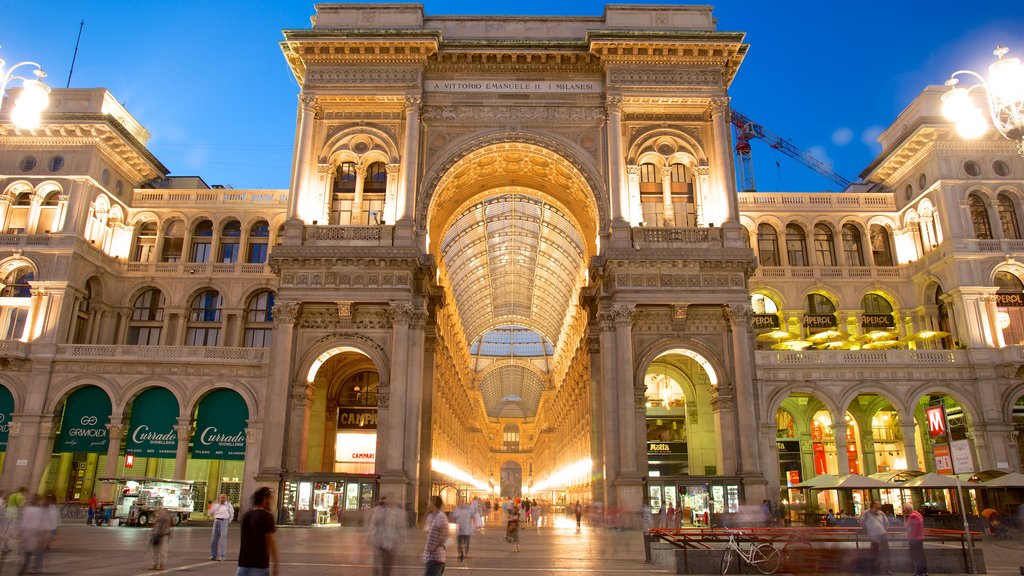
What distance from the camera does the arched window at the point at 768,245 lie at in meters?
46.9

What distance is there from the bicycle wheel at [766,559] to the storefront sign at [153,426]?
32.8 meters

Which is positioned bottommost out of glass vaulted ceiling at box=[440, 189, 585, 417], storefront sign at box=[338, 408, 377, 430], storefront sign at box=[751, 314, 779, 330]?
storefront sign at box=[338, 408, 377, 430]

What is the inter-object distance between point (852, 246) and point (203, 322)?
1679 inches

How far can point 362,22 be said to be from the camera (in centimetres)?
3791

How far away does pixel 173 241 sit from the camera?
47031 mm

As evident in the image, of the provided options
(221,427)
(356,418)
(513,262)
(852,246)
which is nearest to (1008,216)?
(852,246)

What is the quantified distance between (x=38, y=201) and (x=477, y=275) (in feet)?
108

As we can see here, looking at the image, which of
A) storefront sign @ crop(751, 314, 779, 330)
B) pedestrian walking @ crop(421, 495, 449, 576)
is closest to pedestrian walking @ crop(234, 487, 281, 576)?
pedestrian walking @ crop(421, 495, 449, 576)

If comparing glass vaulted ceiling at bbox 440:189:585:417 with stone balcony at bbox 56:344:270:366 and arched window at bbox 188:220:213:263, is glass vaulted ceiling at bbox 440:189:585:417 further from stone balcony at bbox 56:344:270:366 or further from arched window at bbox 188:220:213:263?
stone balcony at bbox 56:344:270:366

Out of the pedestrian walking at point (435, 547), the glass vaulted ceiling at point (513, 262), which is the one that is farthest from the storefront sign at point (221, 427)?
the pedestrian walking at point (435, 547)

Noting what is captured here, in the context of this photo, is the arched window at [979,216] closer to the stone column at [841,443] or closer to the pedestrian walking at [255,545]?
the stone column at [841,443]

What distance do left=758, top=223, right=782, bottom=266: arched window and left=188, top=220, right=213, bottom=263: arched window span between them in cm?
3610

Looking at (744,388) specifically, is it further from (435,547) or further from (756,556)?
Answer: (435,547)

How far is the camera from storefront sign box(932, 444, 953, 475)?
28688 mm
